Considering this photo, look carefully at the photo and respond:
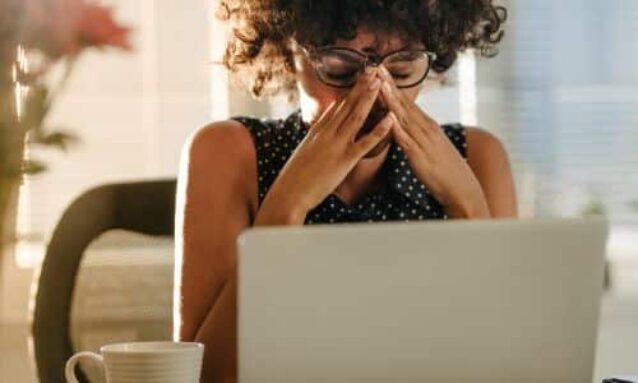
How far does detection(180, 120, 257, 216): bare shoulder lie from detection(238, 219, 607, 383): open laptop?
0.71 metres

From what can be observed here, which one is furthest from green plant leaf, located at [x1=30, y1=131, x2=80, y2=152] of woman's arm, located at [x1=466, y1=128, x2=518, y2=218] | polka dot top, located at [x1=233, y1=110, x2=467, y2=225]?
woman's arm, located at [x1=466, y1=128, x2=518, y2=218]

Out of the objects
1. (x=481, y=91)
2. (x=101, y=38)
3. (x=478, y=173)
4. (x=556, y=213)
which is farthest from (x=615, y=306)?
(x=101, y=38)

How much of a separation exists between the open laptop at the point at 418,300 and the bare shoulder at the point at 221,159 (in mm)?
710

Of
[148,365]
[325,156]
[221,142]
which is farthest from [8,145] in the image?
[221,142]

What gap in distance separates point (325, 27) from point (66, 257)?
463mm

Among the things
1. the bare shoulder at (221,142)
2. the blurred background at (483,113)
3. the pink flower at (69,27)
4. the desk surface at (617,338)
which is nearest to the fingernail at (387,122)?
the bare shoulder at (221,142)

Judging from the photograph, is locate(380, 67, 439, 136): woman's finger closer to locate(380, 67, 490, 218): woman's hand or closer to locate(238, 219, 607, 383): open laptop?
locate(380, 67, 490, 218): woman's hand

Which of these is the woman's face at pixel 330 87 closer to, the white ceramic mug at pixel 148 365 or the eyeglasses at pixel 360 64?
the eyeglasses at pixel 360 64

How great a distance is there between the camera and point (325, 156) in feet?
4.79

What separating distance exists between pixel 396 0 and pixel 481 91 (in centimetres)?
73

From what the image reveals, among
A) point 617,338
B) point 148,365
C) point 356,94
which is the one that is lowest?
point 617,338

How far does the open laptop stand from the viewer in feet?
2.80

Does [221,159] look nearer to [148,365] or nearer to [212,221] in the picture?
[212,221]

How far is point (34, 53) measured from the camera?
0.75 m
